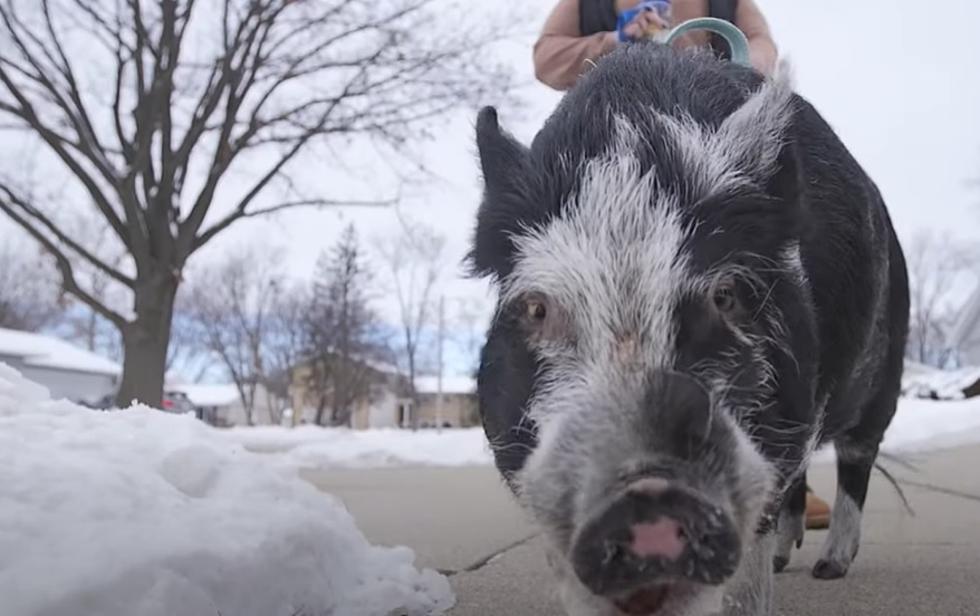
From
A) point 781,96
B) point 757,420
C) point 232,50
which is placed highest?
point 232,50

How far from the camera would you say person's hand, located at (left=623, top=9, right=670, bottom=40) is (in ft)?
11.8

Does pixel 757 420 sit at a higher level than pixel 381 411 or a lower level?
higher

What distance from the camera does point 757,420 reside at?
6.82 feet

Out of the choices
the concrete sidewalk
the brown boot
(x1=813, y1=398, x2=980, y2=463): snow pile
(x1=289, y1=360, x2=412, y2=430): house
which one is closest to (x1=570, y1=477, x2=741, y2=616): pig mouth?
the concrete sidewalk

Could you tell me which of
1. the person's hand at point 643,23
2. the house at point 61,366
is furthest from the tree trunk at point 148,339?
the house at point 61,366

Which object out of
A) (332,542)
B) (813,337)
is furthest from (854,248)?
(332,542)

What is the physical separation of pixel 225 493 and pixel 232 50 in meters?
11.0

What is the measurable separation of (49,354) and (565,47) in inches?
1898

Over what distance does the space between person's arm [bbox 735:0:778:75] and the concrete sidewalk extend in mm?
2045

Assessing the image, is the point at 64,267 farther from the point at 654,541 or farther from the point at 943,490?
the point at 654,541

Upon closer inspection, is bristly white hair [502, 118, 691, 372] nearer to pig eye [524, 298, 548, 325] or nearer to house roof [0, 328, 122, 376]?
pig eye [524, 298, 548, 325]

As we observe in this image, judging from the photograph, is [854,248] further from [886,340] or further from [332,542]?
[332,542]

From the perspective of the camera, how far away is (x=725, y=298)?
2.10 meters

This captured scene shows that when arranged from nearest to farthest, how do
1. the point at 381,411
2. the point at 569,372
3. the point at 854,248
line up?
the point at 569,372
the point at 854,248
the point at 381,411
